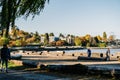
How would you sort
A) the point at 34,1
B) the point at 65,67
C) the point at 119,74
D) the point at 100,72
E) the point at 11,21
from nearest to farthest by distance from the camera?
the point at 119,74 → the point at 100,72 → the point at 65,67 → the point at 34,1 → the point at 11,21

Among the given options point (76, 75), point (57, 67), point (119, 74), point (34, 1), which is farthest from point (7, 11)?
point (119, 74)

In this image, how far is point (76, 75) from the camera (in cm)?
2041

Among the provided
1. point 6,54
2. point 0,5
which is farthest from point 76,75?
point 0,5

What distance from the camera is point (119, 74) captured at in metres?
18.3

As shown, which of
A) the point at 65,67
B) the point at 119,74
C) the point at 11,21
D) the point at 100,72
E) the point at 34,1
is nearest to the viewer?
the point at 119,74

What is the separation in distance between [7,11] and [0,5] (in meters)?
0.76

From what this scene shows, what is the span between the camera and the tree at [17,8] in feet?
84.8

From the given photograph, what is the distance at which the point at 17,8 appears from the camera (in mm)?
26453

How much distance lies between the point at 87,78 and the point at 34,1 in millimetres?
8891

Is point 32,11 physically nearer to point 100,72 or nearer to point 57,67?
point 57,67

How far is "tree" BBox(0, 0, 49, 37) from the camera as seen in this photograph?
84.8ft

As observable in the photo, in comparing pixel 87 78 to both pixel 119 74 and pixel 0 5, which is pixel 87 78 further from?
pixel 0 5

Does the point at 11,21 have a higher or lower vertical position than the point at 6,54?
higher

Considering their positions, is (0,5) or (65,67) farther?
(0,5)
